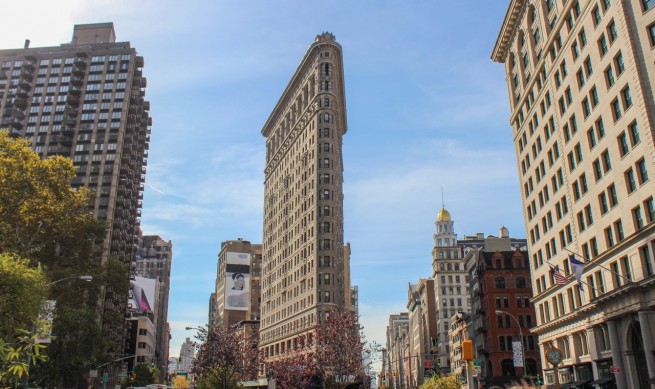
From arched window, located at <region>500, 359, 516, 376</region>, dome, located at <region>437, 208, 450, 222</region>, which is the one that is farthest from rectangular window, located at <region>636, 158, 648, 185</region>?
dome, located at <region>437, 208, 450, 222</region>

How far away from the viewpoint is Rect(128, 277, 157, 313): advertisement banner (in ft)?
570

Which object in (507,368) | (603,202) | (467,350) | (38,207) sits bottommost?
(467,350)

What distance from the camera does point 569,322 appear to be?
53.0 meters

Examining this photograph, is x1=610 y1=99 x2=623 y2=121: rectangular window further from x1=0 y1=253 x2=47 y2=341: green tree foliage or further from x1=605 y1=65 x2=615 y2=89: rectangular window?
x1=0 y1=253 x2=47 y2=341: green tree foliage

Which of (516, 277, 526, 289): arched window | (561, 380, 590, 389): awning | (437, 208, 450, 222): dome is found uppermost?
(437, 208, 450, 222): dome

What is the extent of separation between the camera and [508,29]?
227ft

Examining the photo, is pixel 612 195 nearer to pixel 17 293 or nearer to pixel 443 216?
pixel 17 293

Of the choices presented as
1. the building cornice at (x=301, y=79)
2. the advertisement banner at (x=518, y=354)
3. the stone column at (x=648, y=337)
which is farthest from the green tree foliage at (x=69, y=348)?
the building cornice at (x=301, y=79)

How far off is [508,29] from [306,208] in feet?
180

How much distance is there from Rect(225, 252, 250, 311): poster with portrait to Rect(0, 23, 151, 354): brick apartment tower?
154 ft

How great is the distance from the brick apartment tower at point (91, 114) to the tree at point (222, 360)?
153 ft

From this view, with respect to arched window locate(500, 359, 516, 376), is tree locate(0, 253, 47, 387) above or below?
above

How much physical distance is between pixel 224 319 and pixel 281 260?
2778 inches

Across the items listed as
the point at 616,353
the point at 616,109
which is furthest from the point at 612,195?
the point at 616,353
